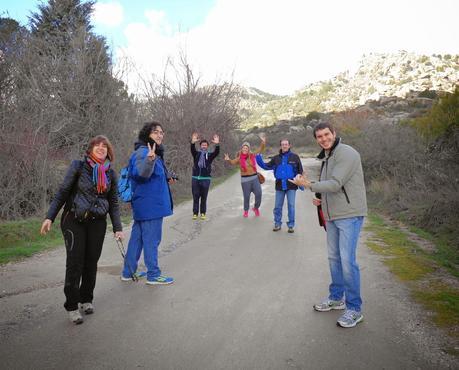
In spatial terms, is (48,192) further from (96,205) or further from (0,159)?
(96,205)

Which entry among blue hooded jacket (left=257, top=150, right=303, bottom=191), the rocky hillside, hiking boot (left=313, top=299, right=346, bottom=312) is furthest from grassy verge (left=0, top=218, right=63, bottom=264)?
the rocky hillside

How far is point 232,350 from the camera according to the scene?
3.72m

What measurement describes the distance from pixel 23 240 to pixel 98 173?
16.2ft

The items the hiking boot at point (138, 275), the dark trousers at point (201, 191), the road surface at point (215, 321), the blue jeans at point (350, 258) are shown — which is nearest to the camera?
the road surface at point (215, 321)

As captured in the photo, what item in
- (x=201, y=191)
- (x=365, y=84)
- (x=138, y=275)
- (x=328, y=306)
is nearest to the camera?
(x=328, y=306)

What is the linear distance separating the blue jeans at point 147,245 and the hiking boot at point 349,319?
101 inches

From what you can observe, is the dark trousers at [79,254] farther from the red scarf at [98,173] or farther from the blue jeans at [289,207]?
the blue jeans at [289,207]

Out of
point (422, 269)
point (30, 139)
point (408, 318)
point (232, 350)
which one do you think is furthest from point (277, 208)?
point (30, 139)

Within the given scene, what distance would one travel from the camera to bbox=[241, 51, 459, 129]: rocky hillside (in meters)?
75.9

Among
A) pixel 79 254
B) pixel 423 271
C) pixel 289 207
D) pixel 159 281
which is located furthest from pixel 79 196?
pixel 289 207

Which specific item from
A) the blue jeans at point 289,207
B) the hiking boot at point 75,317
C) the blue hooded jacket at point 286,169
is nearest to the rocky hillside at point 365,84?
the blue hooded jacket at point 286,169

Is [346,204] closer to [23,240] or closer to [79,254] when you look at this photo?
[79,254]

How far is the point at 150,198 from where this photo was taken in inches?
214

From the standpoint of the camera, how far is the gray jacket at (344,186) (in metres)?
4.27
